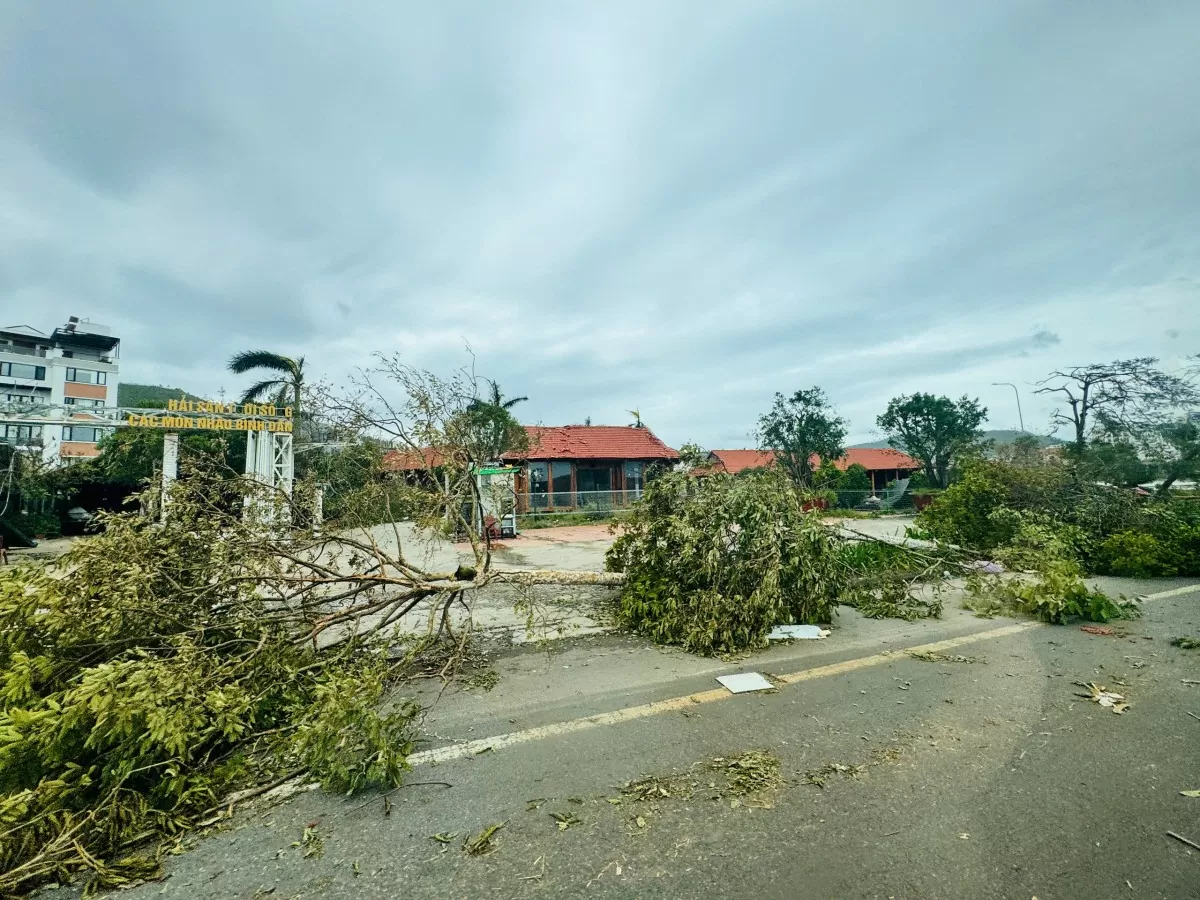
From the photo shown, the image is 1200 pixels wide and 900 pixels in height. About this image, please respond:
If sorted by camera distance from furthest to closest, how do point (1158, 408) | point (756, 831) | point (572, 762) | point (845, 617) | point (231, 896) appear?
point (1158, 408)
point (845, 617)
point (572, 762)
point (756, 831)
point (231, 896)

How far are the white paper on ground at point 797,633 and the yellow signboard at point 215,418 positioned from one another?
54.4 ft

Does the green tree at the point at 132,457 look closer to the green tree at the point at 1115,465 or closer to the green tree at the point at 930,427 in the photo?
the green tree at the point at 1115,465

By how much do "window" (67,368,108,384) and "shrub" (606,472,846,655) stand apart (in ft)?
255

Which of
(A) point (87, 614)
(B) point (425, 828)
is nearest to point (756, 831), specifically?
(B) point (425, 828)

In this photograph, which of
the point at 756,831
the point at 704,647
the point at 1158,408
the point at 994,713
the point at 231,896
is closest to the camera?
the point at 231,896

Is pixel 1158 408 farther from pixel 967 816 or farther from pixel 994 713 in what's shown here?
pixel 967 816

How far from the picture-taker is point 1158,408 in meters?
15.5

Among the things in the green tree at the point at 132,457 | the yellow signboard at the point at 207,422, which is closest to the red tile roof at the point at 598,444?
the yellow signboard at the point at 207,422

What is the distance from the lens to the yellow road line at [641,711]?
11.3ft

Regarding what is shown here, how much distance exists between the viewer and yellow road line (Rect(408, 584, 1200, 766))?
3.44 meters

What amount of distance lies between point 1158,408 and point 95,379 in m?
84.1

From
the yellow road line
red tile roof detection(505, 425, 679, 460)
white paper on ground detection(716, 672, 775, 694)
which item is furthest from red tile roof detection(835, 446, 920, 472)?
white paper on ground detection(716, 672, 775, 694)

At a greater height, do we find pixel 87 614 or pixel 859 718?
pixel 87 614

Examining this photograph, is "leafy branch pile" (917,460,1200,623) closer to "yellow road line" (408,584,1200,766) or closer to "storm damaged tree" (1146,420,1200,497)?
"yellow road line" (408,584,1200,766)
